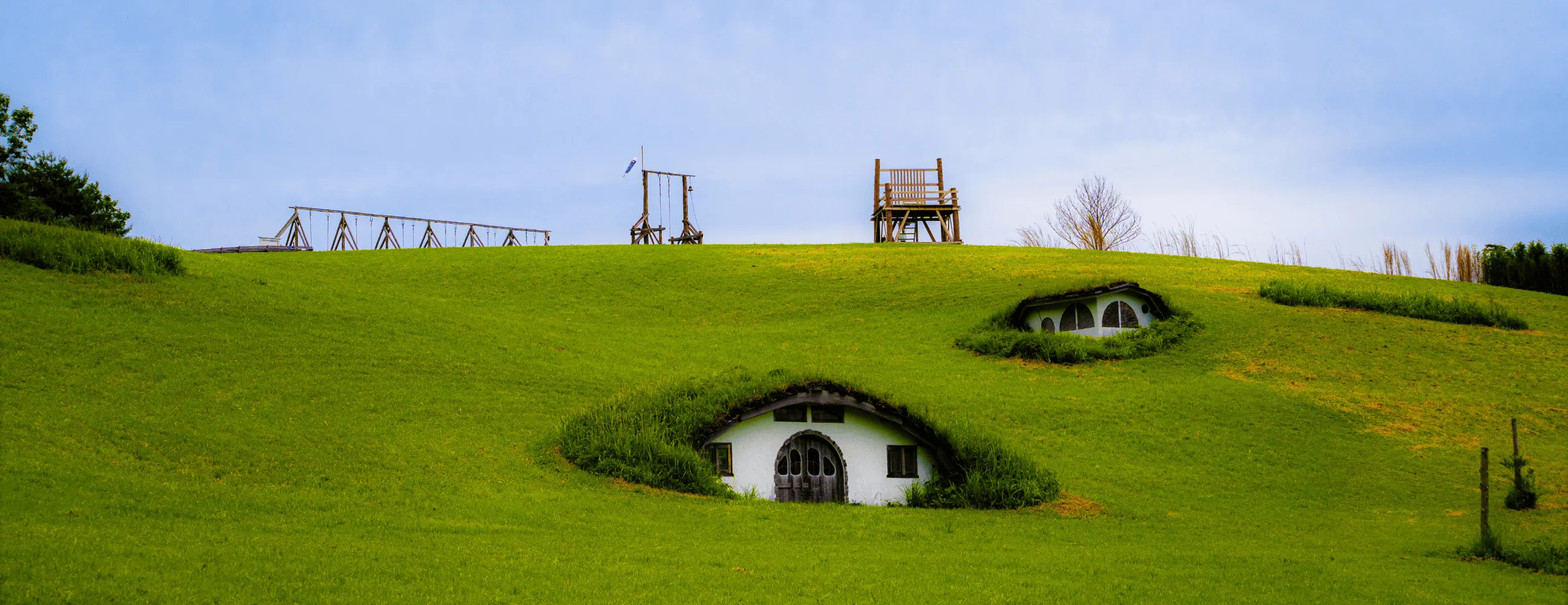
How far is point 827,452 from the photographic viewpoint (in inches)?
1032

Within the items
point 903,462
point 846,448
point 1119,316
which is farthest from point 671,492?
point 1119,316

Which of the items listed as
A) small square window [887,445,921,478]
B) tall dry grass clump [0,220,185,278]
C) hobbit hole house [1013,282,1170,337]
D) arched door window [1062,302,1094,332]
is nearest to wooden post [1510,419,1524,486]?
small square window [887,445,921,478]

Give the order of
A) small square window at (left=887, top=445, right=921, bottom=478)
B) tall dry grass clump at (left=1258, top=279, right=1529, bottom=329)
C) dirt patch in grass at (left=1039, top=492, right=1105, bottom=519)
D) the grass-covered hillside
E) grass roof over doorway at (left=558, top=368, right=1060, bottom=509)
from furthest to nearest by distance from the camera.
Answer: tall dry grass clump at (left=1258, top=279, right=1529, bottom=329)
small square window at (left=887, top=445, right=921, bottom=478)
grass roof over doorway at (left=558, top=368, right=1060, bottom=509)
dirt patch in grass at (left=1039, top=492, right=1105, bottom=519)
the grass-covered hillside

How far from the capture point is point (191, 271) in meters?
39.9

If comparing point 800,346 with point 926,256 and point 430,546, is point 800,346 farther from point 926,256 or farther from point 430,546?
point 430,546

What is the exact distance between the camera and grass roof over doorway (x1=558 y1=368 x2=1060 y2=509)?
24.1 m

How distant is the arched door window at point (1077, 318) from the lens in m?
41.8

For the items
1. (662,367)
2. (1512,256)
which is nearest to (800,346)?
(662,367)

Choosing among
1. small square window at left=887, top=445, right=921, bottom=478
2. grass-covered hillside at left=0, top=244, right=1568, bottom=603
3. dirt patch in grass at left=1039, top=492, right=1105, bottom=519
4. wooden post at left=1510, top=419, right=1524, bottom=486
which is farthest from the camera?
small square window at left=887, top=445, right=921, bottom=478

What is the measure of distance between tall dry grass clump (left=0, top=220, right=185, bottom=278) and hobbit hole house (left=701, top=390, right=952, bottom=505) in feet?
79.3

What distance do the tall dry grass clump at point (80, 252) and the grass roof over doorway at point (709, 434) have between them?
67.4ft

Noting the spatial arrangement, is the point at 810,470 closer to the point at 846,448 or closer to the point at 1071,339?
the point at 846,448

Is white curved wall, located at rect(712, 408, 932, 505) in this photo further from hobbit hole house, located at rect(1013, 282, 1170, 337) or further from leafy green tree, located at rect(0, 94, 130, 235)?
leafy green tree, located at rect(0, 94, 130, 235)

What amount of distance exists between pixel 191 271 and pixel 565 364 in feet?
52.1
